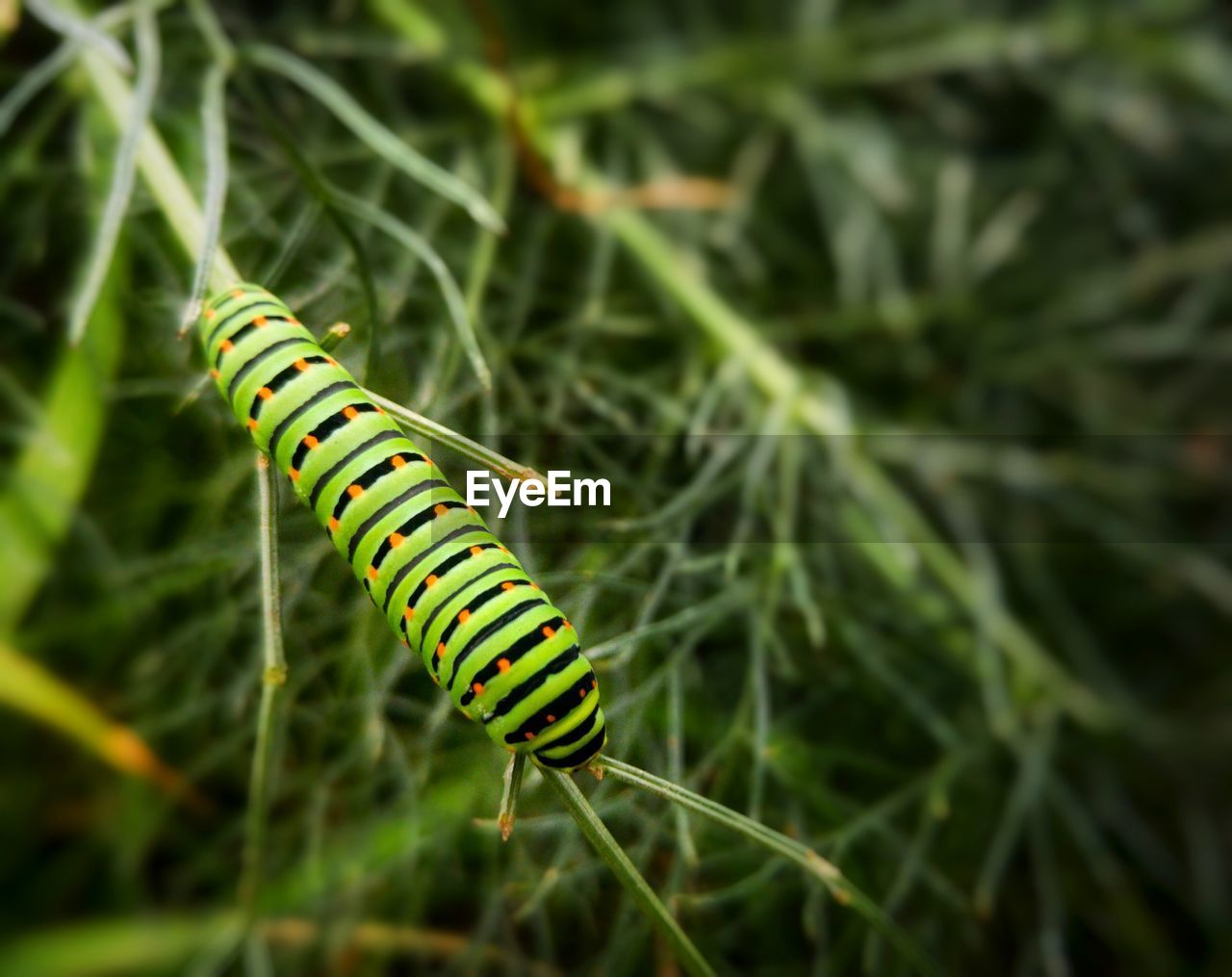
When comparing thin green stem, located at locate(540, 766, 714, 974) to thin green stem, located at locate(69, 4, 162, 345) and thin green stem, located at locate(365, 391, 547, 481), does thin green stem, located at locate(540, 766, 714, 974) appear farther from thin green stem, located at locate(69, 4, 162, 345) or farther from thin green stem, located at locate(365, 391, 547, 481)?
thin green stem, located at locate(69, 4, 162, 345)

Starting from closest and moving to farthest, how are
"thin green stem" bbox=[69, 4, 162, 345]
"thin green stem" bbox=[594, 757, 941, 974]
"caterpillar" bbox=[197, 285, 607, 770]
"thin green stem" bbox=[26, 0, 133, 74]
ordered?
1. "caterpillar" bbox=[197, 285, 607, 770]
2. "thin green stem" bbox=[594, 757, 941, 974]
3. "thin green stem" bbox=[69, 4, 162, 345]
4. "thin green stem" bbox=[26, 0, 133, 74]

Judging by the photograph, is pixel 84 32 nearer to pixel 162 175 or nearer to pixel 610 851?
pixel 162 175

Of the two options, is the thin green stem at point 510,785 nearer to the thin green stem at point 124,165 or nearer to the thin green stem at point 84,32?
the thin green stem at point 124,165

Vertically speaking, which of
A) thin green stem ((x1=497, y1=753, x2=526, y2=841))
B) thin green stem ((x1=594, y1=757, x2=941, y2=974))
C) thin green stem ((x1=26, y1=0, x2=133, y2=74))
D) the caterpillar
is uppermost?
thin green stem ((x1=26, y1=0, x2=133, y2=74))

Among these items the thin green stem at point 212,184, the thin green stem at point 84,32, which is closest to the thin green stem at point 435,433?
the thin green stem at point 212,184

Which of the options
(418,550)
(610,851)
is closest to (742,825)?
(610,851)

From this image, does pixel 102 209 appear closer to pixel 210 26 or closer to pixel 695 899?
pixel 210 26

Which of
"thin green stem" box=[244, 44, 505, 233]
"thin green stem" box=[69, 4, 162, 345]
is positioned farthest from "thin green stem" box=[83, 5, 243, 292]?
"thin green stem" box=[244, 44, 505, 233]
